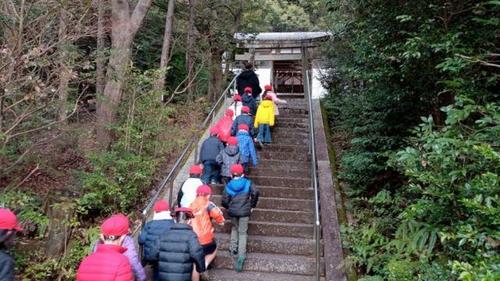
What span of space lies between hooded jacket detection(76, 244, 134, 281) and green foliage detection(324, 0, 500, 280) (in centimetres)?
267

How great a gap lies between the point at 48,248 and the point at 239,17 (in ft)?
32.8

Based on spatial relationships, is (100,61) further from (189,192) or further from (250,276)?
(250,276)

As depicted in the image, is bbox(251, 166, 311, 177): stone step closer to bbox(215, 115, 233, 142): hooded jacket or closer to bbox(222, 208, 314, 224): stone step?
bbox(215, 115, 233, 142): hooded jacket

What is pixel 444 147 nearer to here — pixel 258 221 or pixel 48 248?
pixel 258 221

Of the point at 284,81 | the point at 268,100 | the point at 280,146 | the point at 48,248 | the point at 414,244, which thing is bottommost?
the point at 48,248

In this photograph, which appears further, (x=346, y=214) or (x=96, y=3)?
(x=96, y=3)

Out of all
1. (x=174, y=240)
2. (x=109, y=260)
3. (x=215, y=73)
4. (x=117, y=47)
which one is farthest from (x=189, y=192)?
(x=215, y=73)

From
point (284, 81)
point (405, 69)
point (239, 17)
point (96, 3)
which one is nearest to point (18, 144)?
point (96, 3)

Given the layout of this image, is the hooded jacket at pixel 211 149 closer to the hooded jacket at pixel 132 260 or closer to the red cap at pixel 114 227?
the hooded jacket at pixel 132 260

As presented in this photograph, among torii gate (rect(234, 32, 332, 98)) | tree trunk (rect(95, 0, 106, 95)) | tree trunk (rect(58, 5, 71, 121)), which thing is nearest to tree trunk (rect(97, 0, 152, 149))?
tree trunk (rect(95, 0, 106, 95))

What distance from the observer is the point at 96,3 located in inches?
367

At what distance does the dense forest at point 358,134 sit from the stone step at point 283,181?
2.30ft

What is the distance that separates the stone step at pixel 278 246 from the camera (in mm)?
6273

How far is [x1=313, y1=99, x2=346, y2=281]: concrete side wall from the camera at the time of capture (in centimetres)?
564
